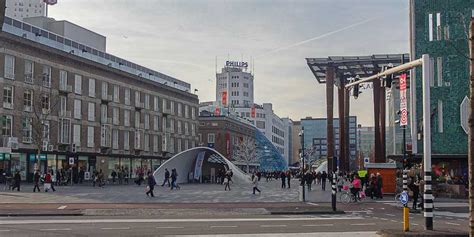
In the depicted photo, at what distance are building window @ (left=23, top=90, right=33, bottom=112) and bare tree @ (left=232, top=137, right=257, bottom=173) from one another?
2880 inches

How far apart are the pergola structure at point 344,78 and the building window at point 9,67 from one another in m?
32.6

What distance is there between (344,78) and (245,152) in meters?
58.7

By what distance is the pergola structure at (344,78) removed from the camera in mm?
66250

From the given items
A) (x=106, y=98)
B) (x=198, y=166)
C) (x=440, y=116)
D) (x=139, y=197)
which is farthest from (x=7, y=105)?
(x=440, y=116)

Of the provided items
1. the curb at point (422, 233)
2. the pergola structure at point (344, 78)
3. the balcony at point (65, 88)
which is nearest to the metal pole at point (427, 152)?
the curb at point (422, 233)

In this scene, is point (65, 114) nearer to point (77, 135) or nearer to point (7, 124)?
point (77, 135)

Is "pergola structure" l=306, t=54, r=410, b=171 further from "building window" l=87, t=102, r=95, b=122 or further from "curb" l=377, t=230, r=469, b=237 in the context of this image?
"curb" l=377, t=230, r=469, b=237

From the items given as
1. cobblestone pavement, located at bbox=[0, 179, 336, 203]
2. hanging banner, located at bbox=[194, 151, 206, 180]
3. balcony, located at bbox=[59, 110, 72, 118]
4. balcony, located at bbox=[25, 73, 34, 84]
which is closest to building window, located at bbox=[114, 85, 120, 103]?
balcony, located at bbox=[59, 110, 72, 118]

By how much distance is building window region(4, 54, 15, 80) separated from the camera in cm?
5916

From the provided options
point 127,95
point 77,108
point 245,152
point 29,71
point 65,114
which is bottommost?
point 245,152

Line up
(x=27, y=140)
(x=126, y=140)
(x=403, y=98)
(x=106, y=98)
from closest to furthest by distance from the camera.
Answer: (x=403, y=98) → (x=27, y=140) → (x=106, y=98) → (x=126, y=140)

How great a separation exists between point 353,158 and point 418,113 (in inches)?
4988

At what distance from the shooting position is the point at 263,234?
17.1m

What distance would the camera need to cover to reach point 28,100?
6219cm
